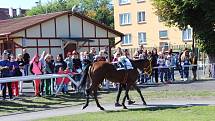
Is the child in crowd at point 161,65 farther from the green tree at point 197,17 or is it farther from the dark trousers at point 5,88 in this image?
the dark trousers at point 5,88

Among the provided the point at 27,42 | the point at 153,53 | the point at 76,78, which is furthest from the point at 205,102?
the point at 27,42

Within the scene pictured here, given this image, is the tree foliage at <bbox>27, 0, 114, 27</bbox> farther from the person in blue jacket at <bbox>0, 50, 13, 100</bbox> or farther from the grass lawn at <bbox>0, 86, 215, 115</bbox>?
the person in blue jacket at <bbox>0, 50, 13, 100</bbox>

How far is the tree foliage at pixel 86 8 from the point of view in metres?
111

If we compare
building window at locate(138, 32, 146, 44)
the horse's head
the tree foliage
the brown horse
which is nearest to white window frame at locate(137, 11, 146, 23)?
building window at locate(138, 32, 146, 44)

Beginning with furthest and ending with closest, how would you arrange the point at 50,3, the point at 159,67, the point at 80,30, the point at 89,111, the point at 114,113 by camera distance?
the point at 50,3 < the point at 80,30 < the point at 159,67 < the point at 89,111 < the point at 114,113

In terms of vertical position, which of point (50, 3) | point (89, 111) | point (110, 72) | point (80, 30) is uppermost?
point (50, 3)

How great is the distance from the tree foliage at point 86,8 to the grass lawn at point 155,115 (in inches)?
3613

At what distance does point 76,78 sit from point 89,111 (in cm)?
784

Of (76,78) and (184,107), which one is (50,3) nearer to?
(76,78)

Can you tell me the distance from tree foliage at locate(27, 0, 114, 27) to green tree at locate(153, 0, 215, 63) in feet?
235

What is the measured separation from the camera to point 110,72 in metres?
19.0

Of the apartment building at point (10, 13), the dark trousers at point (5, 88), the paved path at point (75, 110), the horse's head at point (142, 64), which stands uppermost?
the apartment building at point (10, 13)

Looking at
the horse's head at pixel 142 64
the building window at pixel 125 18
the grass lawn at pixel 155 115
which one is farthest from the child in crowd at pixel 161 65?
the building window at pixel 125 18

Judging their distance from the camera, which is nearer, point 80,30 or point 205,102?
point 205,102
